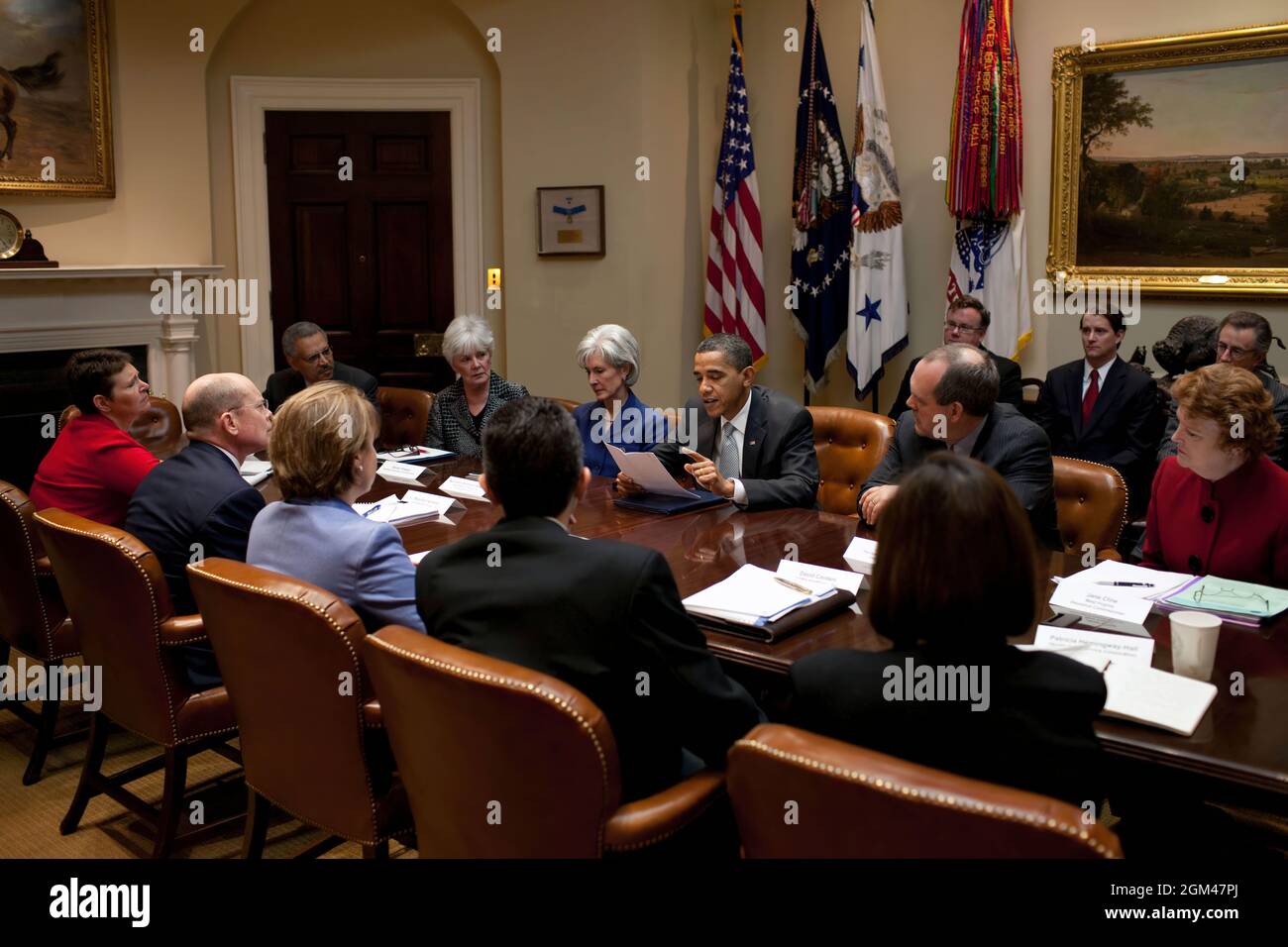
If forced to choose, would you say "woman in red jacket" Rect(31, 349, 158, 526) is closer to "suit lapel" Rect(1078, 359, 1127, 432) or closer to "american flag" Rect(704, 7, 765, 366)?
"american flag" Rect(704, 7, 765, 366)

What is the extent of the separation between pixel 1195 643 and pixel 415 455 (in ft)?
10.5

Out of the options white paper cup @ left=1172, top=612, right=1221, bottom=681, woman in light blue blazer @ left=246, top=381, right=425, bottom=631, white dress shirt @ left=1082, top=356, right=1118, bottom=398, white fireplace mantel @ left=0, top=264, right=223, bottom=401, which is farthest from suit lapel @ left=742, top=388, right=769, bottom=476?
white fireplace mantel @ left=0, top=264, right=223, bottom=401

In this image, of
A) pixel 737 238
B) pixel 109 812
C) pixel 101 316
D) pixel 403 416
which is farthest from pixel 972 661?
pixel 101 316

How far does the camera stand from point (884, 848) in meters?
1.40

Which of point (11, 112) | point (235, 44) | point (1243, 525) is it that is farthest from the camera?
point (235, 44)

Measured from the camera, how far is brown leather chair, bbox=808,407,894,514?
13.5 ft

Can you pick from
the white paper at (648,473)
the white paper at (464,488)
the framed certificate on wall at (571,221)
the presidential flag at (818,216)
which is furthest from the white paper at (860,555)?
the framed certificate on wall at (571,221)

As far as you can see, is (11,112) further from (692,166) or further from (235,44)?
(692,166)

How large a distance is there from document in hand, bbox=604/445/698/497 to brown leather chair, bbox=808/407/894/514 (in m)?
0.78

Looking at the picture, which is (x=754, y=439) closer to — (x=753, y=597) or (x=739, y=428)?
(x=739, y=428)

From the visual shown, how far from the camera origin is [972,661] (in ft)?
5.01
